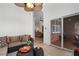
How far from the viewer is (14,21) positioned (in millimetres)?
5363

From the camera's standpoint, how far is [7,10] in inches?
202

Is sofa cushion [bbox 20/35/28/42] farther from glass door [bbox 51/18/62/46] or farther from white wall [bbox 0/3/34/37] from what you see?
glass door [bbox 51/18/62/46]

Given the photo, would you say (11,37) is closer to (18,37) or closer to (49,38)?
(18,37)

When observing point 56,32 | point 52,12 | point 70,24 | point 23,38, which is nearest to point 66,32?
point 70,24

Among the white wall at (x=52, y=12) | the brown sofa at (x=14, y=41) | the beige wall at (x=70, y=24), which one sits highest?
the white wall at (x=52, y=12)

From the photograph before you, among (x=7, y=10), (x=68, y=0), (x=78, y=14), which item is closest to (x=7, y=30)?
(x=7, y=10)

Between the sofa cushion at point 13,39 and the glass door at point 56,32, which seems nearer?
the sofa cushion at point 13,39

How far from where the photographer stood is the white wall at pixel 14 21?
505 centimetres

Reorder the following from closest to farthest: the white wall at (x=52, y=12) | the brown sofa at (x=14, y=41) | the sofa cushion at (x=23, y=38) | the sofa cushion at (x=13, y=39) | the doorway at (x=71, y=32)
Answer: the brown sofa at (x=14, y=41), the doorway at (x=71, y=32), the white wall at (x=52, y=12), the sofa cushion at (x=13, y=39), the sofa cushion at (x=23, y=38)

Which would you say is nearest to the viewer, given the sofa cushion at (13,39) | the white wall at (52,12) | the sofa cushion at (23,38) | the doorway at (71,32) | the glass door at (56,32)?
the doorway at (71,32)

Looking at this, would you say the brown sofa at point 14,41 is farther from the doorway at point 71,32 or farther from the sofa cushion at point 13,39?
the doorway at point 71,32

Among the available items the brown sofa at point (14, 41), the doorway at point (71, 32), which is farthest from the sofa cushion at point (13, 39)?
the doorway at point (71, 32)

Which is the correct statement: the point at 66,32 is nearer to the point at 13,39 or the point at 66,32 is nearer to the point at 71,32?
the point at 71,32

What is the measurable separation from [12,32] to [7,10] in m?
1.15
